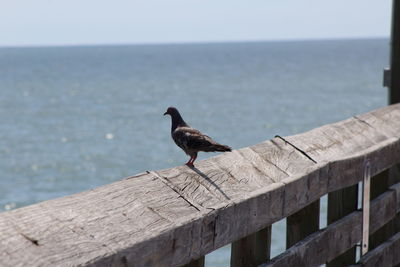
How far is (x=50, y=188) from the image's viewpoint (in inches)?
997

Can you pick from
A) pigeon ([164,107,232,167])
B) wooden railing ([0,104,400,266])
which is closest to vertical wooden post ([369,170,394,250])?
wooden railing ([0,104,400,266])

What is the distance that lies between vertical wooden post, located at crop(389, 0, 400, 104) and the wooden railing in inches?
38.1

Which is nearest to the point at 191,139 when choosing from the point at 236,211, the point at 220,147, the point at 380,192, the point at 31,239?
the point at 220,147

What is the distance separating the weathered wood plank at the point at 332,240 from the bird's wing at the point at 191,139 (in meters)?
0.84

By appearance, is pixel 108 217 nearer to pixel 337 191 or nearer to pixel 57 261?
pixel 57 261

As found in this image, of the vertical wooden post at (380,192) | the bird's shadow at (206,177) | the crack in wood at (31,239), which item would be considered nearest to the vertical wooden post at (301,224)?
the bird's shadow at (206,177)

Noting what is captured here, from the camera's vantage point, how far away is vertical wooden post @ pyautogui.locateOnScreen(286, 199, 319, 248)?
9.83 feet

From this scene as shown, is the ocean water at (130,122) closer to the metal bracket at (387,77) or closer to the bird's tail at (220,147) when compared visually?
the metal bracket at (387,77)

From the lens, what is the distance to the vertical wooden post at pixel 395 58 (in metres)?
4.87

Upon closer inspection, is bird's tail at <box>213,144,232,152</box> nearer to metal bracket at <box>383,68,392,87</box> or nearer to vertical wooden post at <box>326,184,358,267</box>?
vertical wooden post at <box>326,184,358,267</box>

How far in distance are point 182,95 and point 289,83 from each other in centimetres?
1888

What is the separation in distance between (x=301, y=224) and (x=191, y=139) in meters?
1.04

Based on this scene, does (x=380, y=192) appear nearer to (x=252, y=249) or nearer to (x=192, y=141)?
(x=192, y=141)

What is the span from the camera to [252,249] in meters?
2.58
